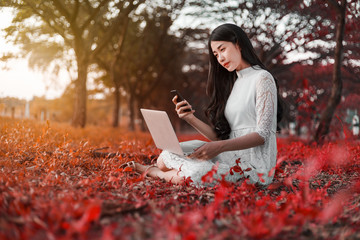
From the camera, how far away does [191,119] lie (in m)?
3.45

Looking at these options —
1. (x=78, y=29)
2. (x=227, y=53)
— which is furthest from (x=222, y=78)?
(x=78, y=29)

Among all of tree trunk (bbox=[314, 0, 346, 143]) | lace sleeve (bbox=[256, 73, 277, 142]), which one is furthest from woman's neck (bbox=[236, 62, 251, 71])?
tree trunk (bbox=[314, 0, 346, 143])

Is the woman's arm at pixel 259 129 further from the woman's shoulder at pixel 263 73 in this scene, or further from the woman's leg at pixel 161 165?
the woman's leg at pixel 161 165

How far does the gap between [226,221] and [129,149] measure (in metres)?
3.84

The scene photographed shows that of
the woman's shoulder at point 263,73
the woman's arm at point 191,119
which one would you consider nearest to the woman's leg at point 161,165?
the woman's arm at point 191,119

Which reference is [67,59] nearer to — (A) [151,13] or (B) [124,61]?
(B) [124,61]

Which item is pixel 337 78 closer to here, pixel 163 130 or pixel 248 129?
pixel 248 129

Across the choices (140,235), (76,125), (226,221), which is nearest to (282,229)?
(226,221)

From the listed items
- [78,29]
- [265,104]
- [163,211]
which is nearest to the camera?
[163,211]

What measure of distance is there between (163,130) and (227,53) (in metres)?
0.98

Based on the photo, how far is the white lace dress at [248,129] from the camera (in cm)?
308

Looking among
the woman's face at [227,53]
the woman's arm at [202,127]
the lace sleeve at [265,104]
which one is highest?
the woman's face at [227,53]

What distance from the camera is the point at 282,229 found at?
6.22 ft

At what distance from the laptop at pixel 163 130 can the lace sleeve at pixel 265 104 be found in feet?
2.49
